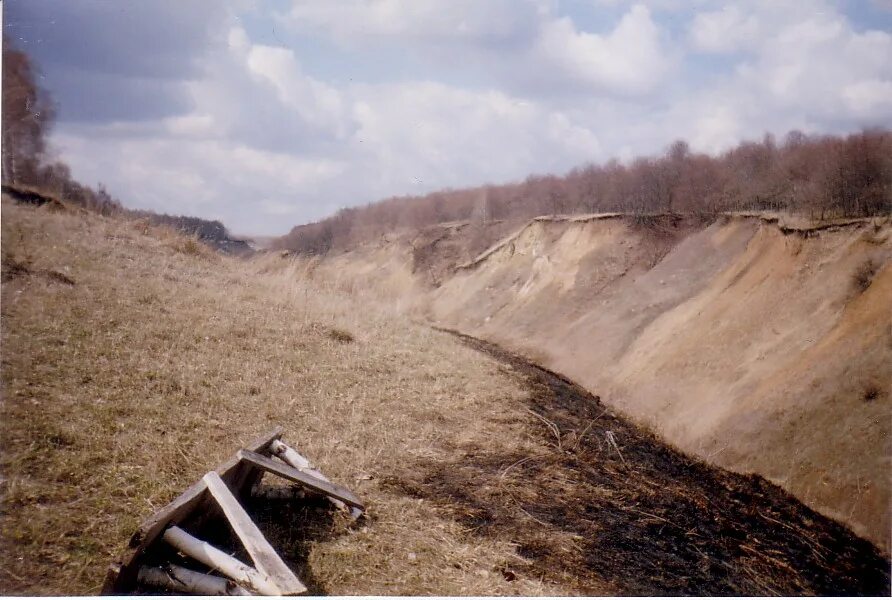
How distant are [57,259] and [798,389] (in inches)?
518

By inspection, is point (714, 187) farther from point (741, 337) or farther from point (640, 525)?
point (640, 525)

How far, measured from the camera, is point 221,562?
12.7 ft

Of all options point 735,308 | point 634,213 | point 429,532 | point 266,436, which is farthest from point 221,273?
point 634,213

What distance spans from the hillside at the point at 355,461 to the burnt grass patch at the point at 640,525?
3 cm

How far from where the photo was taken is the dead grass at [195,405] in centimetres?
455

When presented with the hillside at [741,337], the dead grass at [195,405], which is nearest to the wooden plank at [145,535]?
the dead grass at [195,405]

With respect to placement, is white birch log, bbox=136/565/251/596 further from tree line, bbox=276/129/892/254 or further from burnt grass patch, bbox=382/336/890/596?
tree line, bbox=276/129/892/254

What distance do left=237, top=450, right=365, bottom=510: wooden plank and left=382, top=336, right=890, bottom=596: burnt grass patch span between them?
3.26 feet

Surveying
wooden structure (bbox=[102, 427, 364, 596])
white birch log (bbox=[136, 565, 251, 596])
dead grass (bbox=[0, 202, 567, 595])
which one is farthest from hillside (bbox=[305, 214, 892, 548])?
white birch log (bbox=[136, 565, 251, 596])

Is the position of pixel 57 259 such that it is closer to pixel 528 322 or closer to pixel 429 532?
pixel 429 532

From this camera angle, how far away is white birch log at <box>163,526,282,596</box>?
3727 mm

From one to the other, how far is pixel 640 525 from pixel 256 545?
4018 mm

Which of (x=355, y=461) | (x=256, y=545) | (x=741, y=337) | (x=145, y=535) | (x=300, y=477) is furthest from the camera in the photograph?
(x=741, y=337)

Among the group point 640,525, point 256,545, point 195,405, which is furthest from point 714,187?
point 256,545
